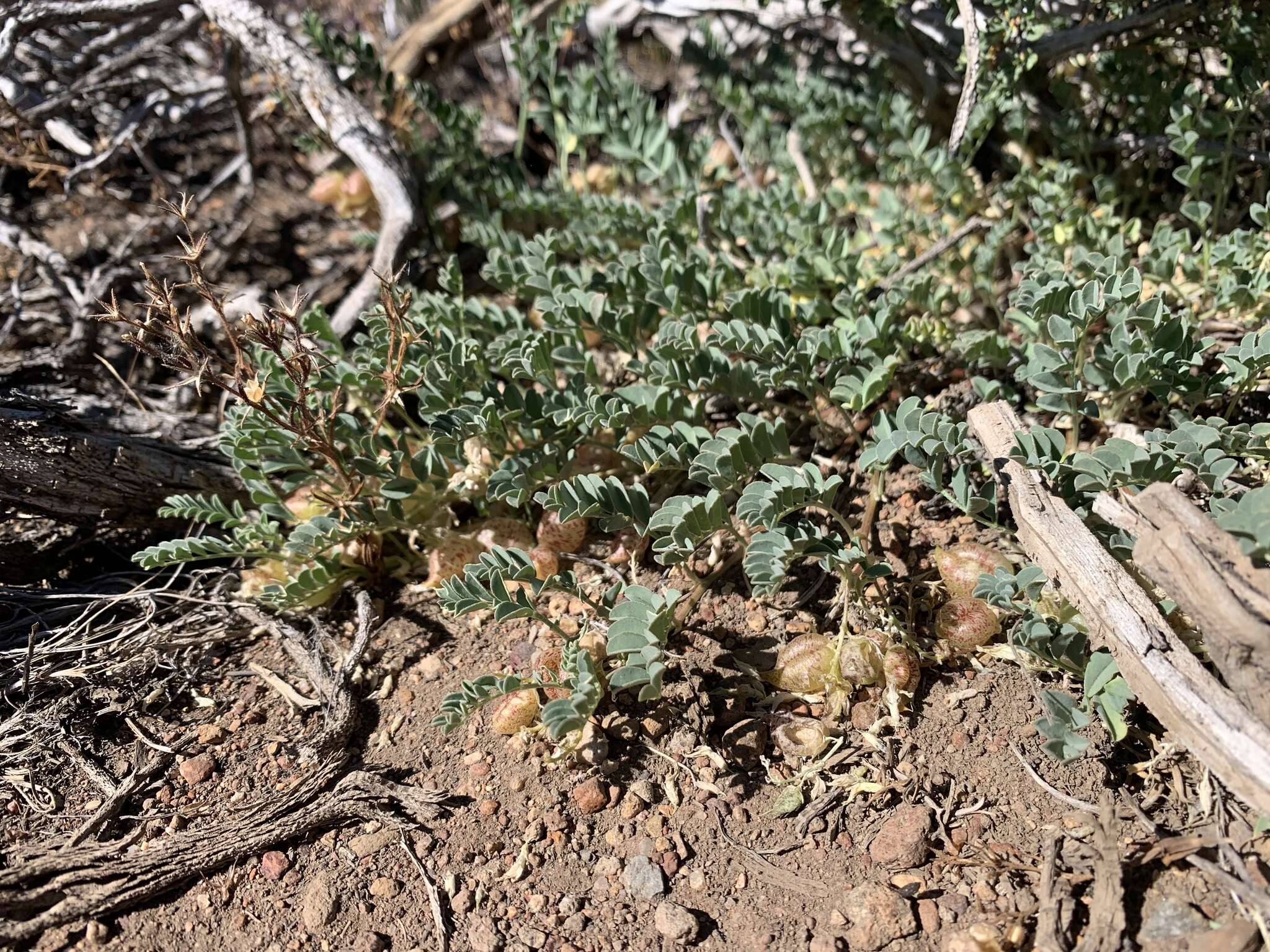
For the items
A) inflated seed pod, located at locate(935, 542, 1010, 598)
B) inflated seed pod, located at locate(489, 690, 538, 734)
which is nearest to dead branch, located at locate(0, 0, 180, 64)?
inflated seed pod, located at locate(489, 690, 538, 734)

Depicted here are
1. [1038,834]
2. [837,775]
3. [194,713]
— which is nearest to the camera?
[1038,834]

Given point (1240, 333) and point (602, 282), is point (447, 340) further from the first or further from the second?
point (1240, 333)

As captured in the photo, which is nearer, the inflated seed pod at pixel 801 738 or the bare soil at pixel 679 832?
the bare soil at pixel 679 832

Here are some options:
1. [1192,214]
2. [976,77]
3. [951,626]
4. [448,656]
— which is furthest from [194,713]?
[1192,214]

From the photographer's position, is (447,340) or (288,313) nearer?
(288,313)

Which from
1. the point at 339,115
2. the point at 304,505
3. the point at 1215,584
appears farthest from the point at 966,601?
the point at 339,115

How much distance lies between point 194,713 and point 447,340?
4.03 ft

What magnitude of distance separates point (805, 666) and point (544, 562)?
0.77 m

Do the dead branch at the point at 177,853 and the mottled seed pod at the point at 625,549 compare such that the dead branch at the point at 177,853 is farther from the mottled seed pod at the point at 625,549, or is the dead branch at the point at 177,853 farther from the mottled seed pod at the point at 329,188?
the mottled seed pod at the point at 329,188

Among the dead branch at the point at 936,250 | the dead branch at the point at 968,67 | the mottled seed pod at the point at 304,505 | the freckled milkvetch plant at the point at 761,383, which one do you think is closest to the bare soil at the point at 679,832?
the freckled milkvetch plant at the point at 761,383

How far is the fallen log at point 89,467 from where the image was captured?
2.67m

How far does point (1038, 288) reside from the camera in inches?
95.4

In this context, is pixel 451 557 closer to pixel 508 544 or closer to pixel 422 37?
pixel 508 544

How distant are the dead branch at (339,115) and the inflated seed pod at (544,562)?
1.44 metres
